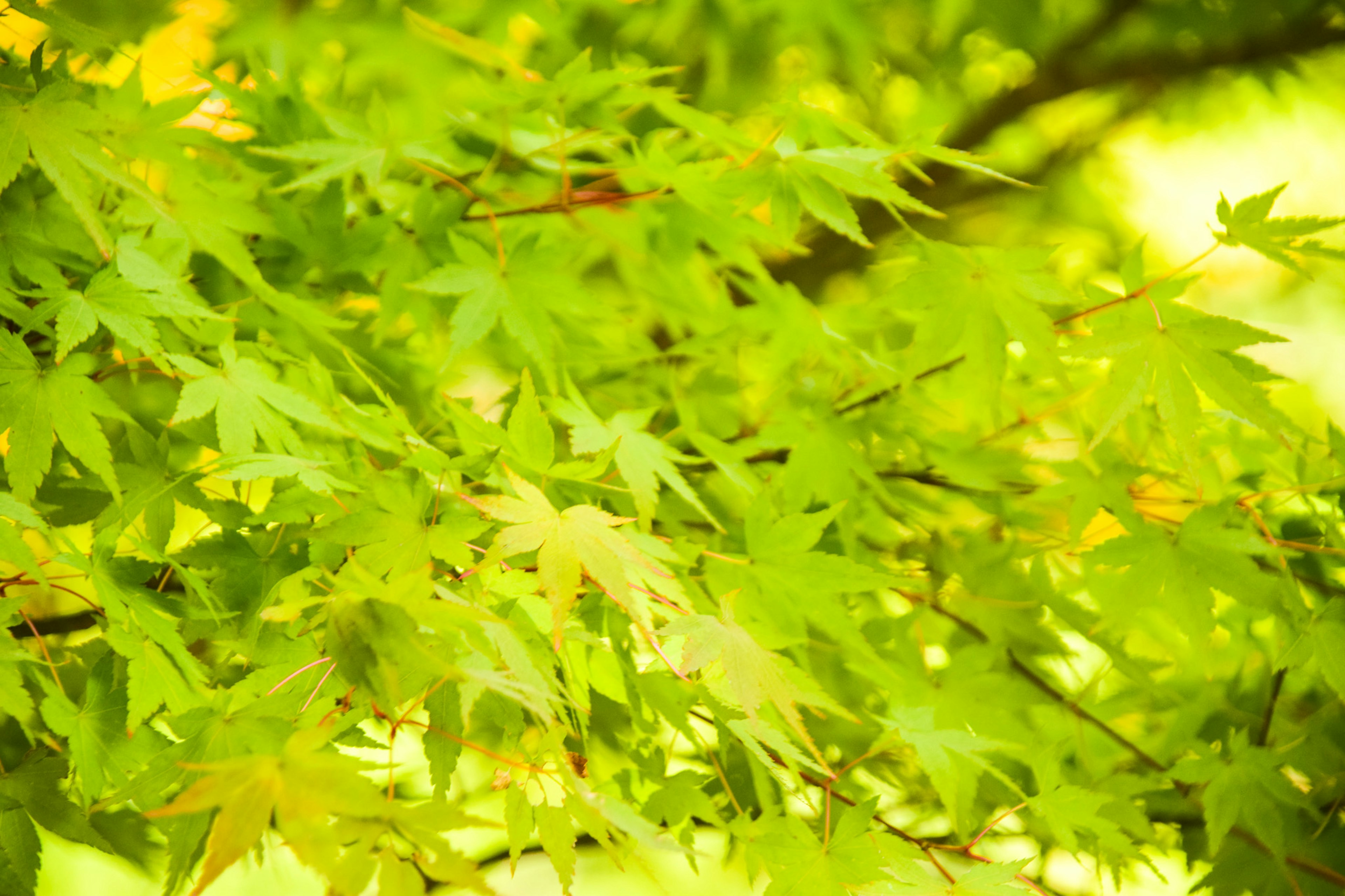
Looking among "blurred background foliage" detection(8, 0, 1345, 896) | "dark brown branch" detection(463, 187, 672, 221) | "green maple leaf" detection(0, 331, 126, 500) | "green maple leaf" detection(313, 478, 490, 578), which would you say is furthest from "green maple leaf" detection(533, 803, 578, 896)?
"blurred background foliage" detection(8, 0, 1345, 896)

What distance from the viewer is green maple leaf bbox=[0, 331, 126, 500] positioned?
62 centimetres

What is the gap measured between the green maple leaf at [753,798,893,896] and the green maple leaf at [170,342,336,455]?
0.51 metres

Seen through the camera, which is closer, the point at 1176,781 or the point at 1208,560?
the point at 1208,560

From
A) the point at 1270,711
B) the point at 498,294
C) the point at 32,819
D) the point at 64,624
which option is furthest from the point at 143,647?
the point at 1270,711

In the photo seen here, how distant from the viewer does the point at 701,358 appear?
3.38ft

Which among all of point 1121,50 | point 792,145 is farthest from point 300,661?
point 1121,50

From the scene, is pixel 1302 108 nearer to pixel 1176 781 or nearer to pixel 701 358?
pixel 1176 781

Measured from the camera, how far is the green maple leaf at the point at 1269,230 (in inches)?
30.2

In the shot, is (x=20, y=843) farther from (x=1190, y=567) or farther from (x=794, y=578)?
(x=1190, y=567)

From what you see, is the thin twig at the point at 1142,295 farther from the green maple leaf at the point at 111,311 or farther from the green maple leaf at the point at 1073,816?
the green maple leaf at the point at 111,311

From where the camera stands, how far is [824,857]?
679mm

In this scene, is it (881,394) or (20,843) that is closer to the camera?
(20,843)

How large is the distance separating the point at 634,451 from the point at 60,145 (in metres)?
0.51

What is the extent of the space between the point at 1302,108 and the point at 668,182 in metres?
2.32
